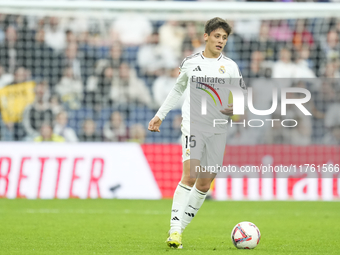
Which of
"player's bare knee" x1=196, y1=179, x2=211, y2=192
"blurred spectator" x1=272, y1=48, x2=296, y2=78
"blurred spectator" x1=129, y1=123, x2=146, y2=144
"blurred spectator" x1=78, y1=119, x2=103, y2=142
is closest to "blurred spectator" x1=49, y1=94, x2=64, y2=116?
"blurred spectator" x1=78, y1=119, x2=103, y2=142

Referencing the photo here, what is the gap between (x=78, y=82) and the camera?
1404 cm

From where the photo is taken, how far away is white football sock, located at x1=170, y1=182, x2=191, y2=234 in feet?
18.7

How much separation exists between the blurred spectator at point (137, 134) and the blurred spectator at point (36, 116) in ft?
5.72

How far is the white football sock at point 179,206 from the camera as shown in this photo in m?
5.70

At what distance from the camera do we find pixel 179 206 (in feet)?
19.0

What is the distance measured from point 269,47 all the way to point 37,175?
603 centimetres

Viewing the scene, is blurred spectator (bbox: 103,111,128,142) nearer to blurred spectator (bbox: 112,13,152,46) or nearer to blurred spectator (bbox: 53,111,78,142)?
blurred spectator (bbox: 53,111,78,142)

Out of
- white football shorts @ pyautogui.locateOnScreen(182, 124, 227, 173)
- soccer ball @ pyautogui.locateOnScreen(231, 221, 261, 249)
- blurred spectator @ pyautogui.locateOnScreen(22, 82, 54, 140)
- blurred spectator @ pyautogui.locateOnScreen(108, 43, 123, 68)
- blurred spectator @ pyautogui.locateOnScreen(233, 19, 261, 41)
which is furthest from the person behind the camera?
blurred spectator @ pyautogui.locateOnScreen(233, 19, 261, 41)

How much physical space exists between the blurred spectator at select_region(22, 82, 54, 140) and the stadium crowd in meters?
0.02

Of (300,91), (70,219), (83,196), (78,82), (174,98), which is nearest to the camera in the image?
(174,98)

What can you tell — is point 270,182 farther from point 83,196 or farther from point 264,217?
point 83,196

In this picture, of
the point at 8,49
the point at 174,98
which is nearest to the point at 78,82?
the point at 8,49

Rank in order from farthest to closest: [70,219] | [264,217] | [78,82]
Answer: [78,82] < [264,217] < [70,219]

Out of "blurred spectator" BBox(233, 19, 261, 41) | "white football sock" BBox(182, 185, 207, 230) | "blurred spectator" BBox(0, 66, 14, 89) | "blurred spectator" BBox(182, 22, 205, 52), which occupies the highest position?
"blurred spectator" BBox(233, 19, 261, 41)
